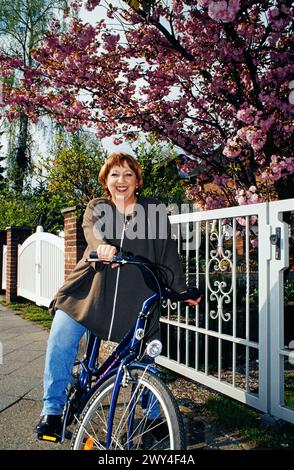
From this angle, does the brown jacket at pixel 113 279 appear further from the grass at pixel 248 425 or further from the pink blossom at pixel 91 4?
the pink blossom at pixel 91 4

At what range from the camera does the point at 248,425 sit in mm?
3113

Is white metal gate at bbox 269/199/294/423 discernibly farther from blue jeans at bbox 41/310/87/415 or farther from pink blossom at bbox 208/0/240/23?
pink blossom at bbox 208/0/240/23

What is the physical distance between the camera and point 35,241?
8.85 metres

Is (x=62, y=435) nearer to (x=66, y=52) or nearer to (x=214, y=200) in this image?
(x=214, y=200)

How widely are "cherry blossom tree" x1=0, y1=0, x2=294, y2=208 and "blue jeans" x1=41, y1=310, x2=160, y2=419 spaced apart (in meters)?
3.21

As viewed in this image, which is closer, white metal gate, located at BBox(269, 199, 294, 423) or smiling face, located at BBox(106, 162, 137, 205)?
smiling face, located at BBox(106, 162, 137, 205)

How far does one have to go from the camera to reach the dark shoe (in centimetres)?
245

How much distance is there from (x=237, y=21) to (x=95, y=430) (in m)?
4.66

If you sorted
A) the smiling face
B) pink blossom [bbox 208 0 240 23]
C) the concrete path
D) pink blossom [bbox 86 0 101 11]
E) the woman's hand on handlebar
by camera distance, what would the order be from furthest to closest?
pink blossom [bbox 86 0 101 11], pink blossom [bbox 208 0 240 23], the concrete path, the smiling face, the woman's hand on handlebar

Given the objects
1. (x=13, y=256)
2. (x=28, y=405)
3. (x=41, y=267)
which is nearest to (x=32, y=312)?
(x=41, y=267)

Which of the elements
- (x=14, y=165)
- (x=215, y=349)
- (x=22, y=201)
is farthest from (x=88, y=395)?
(x=14, y=165)

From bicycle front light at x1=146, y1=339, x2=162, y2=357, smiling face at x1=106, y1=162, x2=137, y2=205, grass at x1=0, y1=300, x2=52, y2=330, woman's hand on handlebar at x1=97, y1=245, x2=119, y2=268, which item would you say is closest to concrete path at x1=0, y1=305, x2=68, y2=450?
grass at x1=0, y1=300, x2=52, y2=330

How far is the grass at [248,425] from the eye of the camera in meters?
2.81

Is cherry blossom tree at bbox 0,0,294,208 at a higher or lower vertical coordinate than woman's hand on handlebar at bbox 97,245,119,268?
higher
